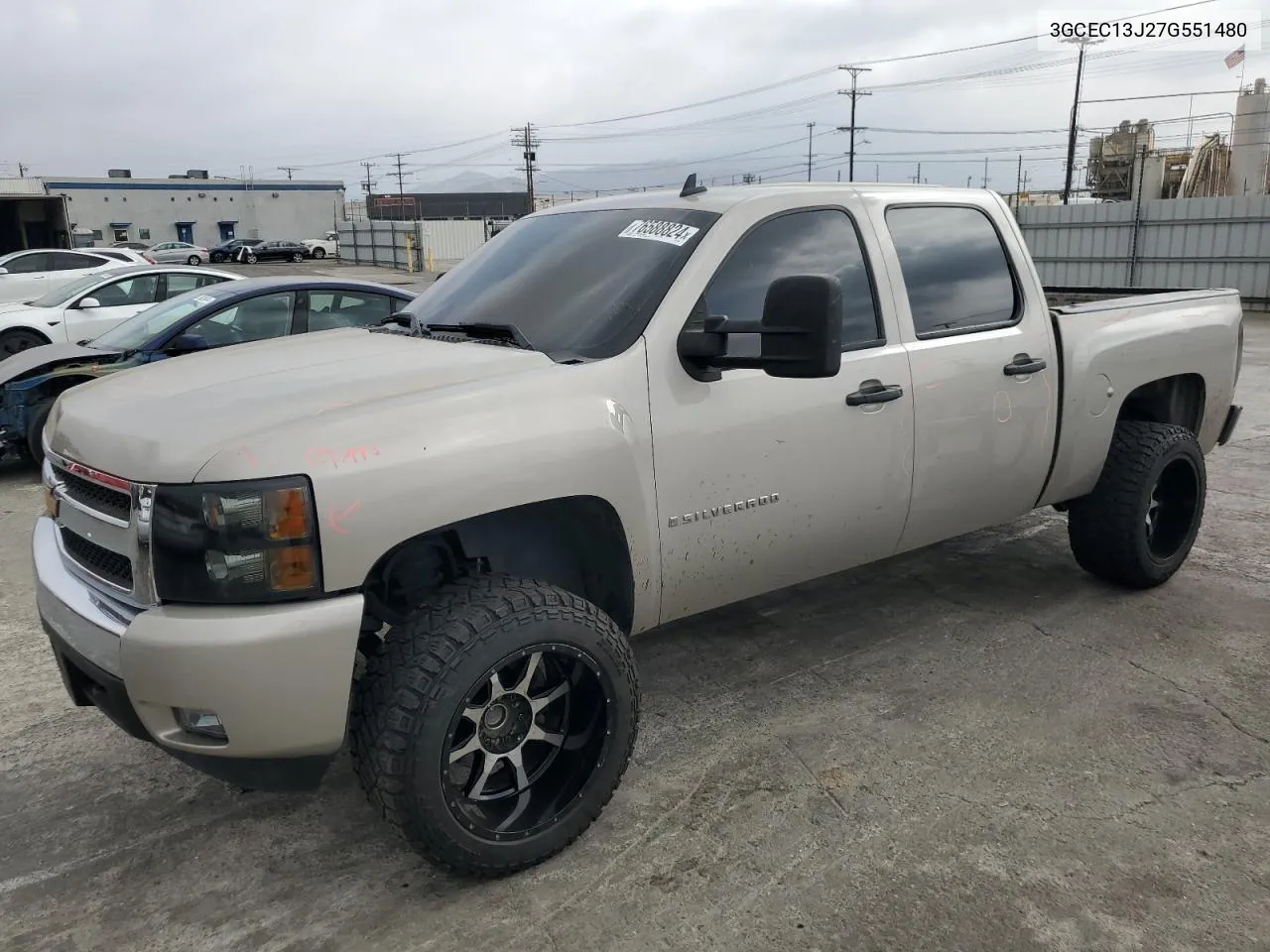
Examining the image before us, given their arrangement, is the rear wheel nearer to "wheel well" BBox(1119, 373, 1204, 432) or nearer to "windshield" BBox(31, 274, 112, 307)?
"windshield" BBox(31, 274, 112, 307)

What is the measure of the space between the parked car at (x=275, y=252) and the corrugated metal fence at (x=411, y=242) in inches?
109

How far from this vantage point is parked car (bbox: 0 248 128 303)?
17062mm

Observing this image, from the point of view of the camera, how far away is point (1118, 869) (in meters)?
2.77

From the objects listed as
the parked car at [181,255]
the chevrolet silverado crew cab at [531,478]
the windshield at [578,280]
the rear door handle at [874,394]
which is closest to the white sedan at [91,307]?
the windshield at [578,280]

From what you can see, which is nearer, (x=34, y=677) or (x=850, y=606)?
(x=34, y=677)

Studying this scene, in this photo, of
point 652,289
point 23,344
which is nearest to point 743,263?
point 652,289

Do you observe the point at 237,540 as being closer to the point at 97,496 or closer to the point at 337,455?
the point at 337,455

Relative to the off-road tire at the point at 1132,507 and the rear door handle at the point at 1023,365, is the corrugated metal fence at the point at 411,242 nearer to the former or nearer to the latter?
the off-road tire at the point at 1132,507

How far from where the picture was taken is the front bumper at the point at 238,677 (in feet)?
7.56

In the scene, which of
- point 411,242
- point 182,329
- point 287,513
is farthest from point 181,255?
point 287,513

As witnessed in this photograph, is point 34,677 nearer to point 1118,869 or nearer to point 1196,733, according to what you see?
point 1118,869

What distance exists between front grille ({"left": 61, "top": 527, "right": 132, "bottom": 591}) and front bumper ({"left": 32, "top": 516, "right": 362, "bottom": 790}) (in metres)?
0.08

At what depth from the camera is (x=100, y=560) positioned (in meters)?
2.66

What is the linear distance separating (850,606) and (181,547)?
10.6 feet
